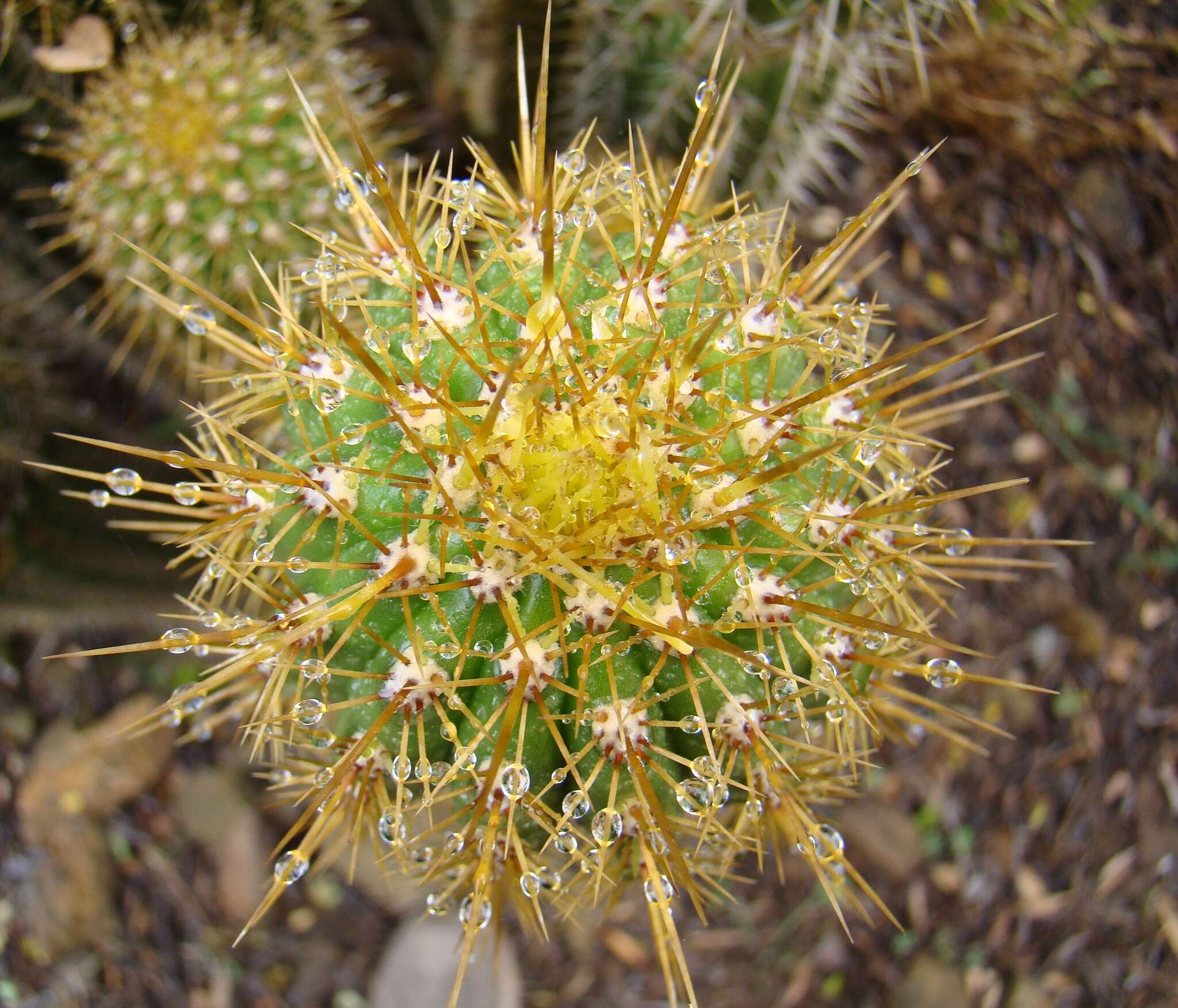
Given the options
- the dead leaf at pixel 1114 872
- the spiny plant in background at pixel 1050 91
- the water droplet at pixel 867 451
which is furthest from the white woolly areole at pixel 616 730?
the dead leaf at pixel 1114 872

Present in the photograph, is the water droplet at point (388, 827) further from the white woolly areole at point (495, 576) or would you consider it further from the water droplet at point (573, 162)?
the water droplet at point (573, 162)

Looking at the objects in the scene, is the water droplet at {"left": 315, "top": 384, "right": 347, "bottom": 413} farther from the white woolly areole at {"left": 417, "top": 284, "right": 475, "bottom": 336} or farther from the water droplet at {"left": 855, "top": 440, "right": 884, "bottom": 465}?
the water droplet at {"left": 855, "top": 440, "right": 884, "bottom": 465}

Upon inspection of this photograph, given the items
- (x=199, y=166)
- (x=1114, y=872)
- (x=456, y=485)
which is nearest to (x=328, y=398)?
(x=456, y=485)

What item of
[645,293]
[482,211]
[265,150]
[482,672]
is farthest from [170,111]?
[482,672]

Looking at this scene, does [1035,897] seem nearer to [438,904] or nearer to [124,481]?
[438,904]

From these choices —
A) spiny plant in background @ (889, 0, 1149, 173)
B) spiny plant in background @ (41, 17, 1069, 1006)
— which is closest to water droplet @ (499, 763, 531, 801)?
spiny plant in background @ (41, 17, 1069, 1006)
